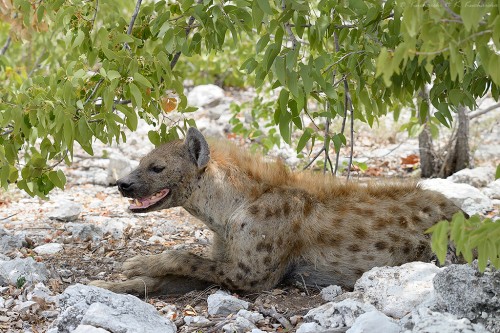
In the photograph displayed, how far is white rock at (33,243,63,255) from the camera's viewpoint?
551 centimetres

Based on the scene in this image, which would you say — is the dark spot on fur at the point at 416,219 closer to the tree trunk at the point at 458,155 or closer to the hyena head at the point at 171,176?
the hyena head at the point at 171,176

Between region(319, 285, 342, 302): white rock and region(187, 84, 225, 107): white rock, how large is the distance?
6.62 meters

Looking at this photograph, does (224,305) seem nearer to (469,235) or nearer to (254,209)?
(254,209)

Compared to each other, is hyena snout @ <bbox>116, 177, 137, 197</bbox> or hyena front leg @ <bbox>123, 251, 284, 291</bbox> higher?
hyena snout @ <bbox>116, 177, 137, 197</bbox>

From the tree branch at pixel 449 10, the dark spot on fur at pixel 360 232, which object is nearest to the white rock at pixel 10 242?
the dark spot on fur at pixel 360 232

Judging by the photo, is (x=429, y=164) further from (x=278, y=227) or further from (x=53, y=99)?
(x=53, y=99)

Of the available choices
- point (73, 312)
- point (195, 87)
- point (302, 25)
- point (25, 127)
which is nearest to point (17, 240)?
point (25, 127)

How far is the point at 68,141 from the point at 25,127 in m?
0.41

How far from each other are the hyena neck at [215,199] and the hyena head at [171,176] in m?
0.05

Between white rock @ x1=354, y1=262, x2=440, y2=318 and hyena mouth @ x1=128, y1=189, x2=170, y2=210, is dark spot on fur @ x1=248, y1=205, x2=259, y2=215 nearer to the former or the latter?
hyena mouth @ x1=128, y1=189, x2=170, y2=210

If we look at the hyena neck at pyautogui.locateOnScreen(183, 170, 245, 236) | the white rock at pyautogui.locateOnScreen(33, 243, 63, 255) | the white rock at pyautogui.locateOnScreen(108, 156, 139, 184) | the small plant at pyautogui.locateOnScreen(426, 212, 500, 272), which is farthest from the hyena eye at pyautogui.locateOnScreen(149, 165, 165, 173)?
the white rock at pyautogui.locateOnScreen(108, 156, 139, 184)

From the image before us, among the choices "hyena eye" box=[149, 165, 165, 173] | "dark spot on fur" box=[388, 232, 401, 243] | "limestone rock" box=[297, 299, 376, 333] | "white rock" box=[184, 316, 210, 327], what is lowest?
"white rock" box=[184, 316, 210, 327]

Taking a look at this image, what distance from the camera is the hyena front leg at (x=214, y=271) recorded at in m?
4.67

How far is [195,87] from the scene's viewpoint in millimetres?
11758
